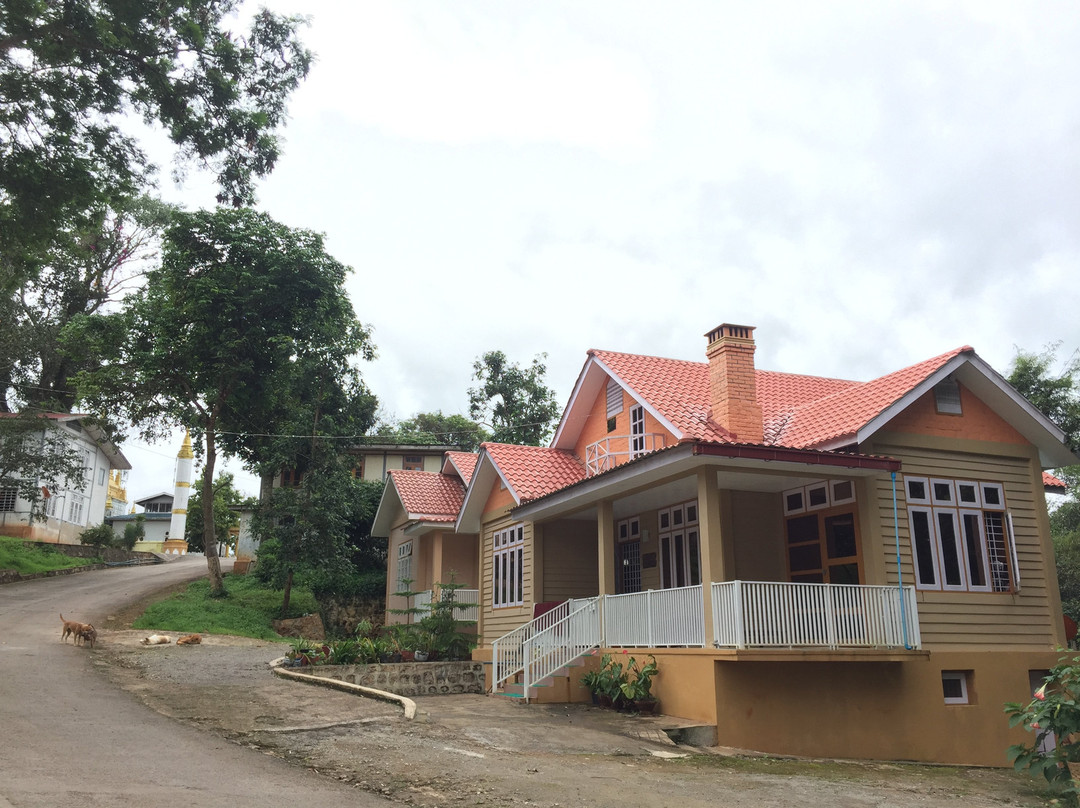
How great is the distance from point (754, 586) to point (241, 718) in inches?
283

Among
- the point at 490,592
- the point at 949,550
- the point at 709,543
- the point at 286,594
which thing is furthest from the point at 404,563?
the point at 949,550

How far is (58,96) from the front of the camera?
1390cm

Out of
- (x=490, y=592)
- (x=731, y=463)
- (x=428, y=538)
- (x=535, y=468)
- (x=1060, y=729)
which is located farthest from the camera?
(x=428, y=538)

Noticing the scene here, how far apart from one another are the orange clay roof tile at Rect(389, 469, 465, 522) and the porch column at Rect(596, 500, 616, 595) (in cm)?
942

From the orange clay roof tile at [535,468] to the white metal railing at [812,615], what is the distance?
6633 mm

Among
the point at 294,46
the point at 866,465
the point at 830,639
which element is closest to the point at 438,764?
the point at 830,639

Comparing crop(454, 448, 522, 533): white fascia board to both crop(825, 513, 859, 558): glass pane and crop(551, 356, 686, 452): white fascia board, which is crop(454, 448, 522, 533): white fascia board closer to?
crop(551, 356, 686, 452): white fascia board

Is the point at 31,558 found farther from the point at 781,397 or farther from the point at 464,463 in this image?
the point at 781,397

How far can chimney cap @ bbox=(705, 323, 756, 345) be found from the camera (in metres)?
15.2

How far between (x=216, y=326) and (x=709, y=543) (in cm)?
2392

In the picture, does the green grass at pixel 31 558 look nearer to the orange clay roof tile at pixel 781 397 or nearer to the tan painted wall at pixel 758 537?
the orange clay roof tile at pixel 781 397

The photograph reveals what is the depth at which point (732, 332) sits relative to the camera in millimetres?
15203

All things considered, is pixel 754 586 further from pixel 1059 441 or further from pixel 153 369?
pixel 153 369

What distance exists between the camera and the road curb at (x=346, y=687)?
12.2 meters
